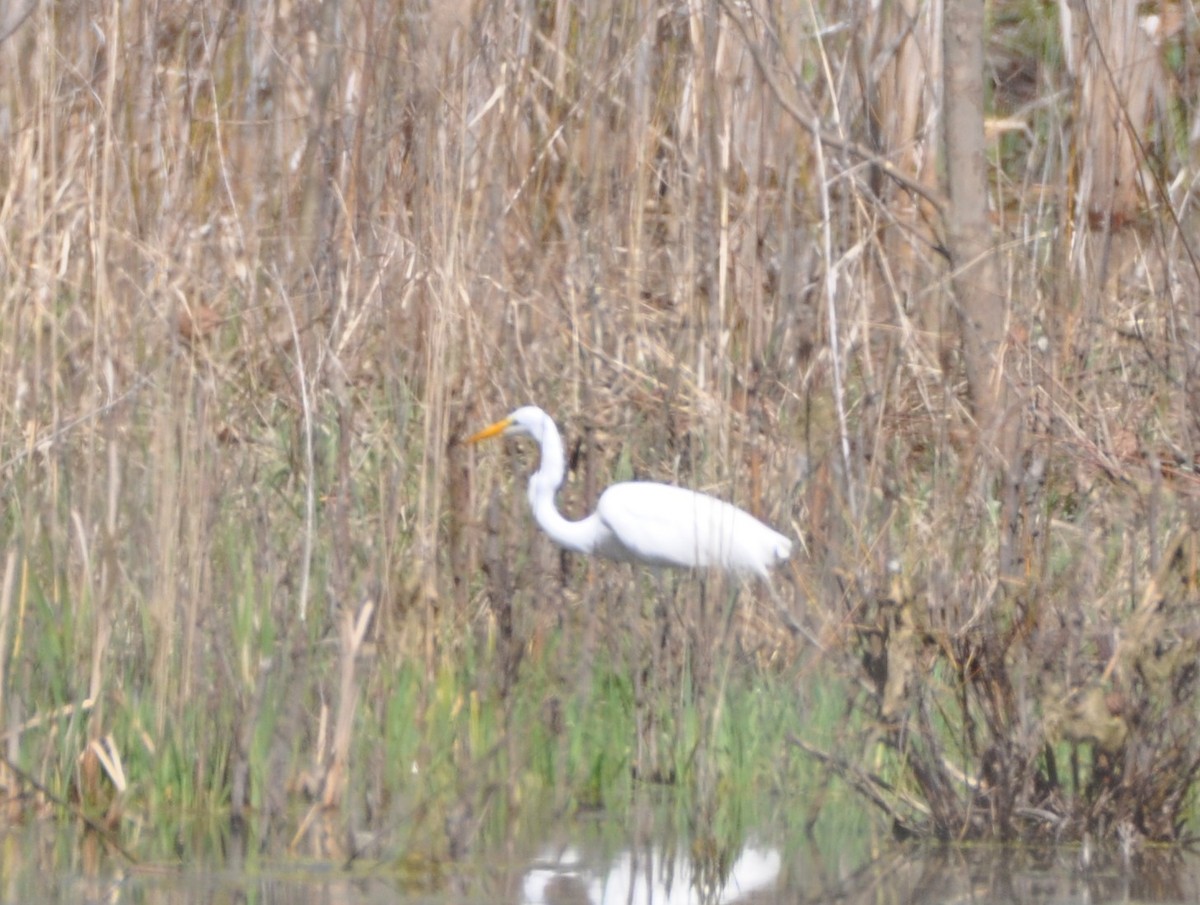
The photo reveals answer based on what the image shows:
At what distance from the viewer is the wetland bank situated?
314 centimetres

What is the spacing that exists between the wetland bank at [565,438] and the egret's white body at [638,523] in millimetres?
89

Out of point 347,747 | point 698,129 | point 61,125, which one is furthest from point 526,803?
point 61,125

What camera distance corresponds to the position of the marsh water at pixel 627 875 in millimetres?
2834

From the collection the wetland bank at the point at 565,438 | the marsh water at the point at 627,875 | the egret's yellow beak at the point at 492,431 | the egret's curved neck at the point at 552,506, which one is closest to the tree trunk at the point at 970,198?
the wetland bank at the point at 565,438

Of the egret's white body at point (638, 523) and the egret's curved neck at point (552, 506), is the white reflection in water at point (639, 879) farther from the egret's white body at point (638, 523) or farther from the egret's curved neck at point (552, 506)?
the egret's curved neck at point (552, 506)

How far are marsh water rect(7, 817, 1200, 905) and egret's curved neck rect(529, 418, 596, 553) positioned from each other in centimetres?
126

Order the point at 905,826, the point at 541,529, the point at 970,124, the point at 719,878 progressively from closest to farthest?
the point at 719,878 < the point at 905,826 < the point at 541,529 < the point at 970,124

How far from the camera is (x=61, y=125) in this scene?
451 cm

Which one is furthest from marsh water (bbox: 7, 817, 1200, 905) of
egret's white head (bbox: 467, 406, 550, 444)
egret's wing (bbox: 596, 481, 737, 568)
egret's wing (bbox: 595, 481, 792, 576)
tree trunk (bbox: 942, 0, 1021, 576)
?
tree trunk (bbox: 942, 0, 1021, 576)

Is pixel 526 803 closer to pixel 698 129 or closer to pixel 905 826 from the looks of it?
pixel 905 826

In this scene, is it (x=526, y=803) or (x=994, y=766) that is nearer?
(x=994, y=766)

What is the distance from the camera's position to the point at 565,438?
15.3 feet

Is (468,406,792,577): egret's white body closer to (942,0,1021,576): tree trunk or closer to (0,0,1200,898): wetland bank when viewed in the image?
(0,0,1200,898): wetland bank

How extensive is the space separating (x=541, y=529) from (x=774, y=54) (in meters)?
1.20
